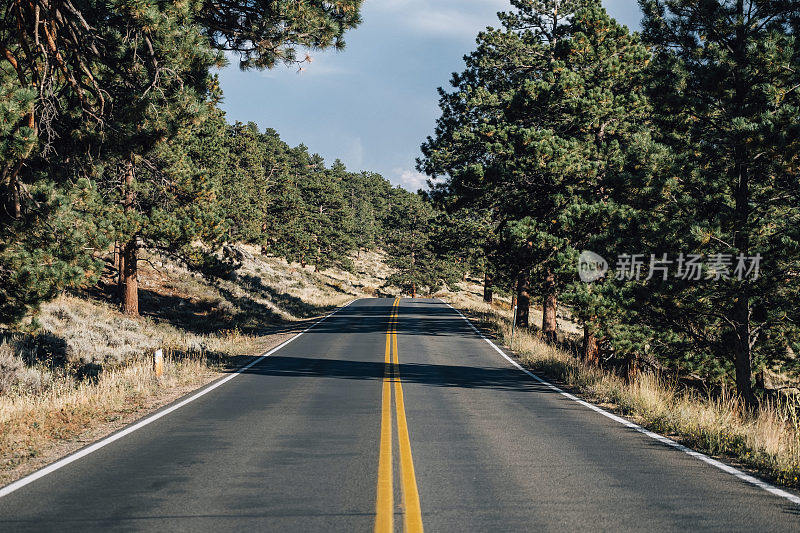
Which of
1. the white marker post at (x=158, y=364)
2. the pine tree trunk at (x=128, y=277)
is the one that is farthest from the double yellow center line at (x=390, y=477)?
the pine tree trunk at (x=128, y=277)

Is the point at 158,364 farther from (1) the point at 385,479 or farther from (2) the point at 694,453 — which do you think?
(2) the point at 694,453

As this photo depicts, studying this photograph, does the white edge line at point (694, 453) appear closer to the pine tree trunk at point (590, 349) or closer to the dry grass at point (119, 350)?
the pine tree trunk at point (590, 349)

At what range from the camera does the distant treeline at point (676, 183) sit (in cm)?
1153

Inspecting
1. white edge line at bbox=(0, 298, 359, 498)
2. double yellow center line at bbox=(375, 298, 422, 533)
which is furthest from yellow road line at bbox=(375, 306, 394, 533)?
white edge line at bbox=(0, 298, 359, 498)

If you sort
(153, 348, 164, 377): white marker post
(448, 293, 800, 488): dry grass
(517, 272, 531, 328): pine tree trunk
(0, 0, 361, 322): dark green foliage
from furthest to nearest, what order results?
(517, 272, 531, 328): pine tree trunk < (153, 348, 164, 377): white marker post < (0, 0, 361, 322): dark green foliage < (448, 293, 800, 488): dry grass

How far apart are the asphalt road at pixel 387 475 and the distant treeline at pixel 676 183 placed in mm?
4278

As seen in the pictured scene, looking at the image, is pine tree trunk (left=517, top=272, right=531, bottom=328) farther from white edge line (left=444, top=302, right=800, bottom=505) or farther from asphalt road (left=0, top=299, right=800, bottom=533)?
Answer: asphalt road (left=0, top=299, right=800, bottom=533)

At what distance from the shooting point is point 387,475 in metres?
6.03

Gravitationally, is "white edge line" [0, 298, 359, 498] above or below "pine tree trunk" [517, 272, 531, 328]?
below

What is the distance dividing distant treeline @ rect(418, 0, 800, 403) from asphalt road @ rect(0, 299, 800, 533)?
428 centimetres

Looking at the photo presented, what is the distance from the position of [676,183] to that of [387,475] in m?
9.62

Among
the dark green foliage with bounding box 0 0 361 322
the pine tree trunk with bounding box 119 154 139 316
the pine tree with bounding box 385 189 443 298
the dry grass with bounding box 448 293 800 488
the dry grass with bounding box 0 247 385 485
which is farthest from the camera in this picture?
the pine tree with bounding box 385 189 443 298

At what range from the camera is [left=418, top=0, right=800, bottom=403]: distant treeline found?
11.5 m

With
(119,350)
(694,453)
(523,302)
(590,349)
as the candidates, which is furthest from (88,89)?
(523,302)
